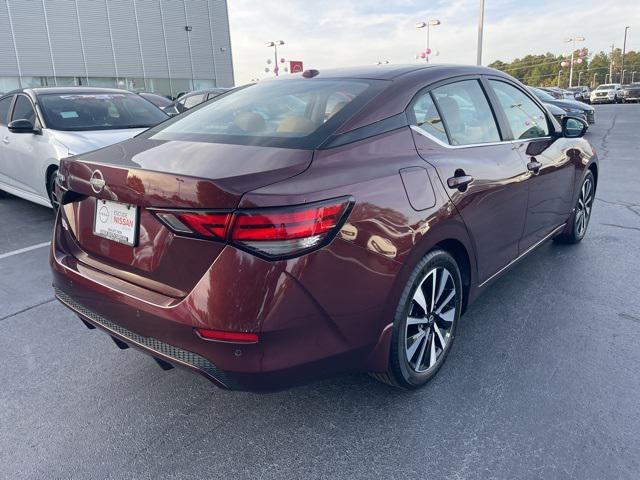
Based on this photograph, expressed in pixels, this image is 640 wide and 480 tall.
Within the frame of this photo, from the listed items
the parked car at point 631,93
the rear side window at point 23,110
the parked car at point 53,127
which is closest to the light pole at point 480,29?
the parked car at point 53,127

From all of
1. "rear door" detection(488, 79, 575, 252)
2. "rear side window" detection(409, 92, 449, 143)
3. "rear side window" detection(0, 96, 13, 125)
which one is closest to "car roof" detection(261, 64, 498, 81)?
"rear side window" detection(409, 92, 449, 143)

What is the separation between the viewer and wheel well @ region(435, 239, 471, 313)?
8.53 ft

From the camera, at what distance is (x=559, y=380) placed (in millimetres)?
2629

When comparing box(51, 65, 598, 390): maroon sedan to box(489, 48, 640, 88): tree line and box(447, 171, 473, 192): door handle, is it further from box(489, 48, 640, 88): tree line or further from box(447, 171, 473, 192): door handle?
box(489, 48, 640, 88): tree line

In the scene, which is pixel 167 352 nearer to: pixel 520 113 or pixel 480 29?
pixel 520 113

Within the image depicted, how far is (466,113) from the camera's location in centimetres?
296

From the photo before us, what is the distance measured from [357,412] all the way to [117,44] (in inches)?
1558

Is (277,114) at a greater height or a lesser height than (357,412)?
greater

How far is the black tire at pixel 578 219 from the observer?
14.9 feet

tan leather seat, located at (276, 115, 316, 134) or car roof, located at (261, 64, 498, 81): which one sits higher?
car roof, located at (261, 64, 498, 81)

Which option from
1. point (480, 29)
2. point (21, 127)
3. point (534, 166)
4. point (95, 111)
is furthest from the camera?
point (480, 29)

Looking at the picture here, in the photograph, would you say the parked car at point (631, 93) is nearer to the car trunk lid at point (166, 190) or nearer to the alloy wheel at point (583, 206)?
the alloy wheel at point (583, 206)

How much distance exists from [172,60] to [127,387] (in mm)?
40867

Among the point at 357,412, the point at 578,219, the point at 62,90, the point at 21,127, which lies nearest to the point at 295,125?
the point at 357,412
